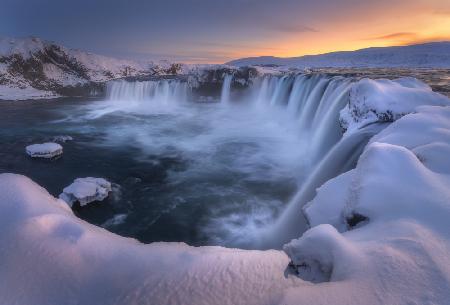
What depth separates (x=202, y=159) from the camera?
14.2 meters

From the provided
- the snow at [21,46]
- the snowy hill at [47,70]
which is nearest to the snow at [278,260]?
the snowy hill at [47,70]

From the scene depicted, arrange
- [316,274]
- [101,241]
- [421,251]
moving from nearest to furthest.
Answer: [421,251], [316,274], [101,241]

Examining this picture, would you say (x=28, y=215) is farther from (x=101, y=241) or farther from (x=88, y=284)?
(x=88, y=284)

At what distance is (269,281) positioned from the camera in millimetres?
2598

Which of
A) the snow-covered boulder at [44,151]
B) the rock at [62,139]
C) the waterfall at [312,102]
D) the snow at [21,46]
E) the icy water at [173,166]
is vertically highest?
the snow at [21,46]

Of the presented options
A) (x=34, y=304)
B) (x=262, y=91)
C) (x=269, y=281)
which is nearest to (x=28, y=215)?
(x=34, y=304)

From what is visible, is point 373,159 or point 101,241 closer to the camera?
point 101,241

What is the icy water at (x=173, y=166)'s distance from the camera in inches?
332

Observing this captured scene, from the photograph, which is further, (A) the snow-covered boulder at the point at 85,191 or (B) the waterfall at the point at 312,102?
(B) the waterfall at the point at 312,102

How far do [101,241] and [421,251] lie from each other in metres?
2.92

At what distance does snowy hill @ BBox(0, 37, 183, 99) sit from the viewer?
115 feet

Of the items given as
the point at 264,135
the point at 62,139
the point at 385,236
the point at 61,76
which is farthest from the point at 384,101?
the point at 61,76

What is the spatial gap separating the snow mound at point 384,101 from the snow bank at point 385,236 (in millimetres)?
2714

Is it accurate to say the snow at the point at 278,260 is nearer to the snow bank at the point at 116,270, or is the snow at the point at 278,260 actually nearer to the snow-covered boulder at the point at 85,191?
the snow bank at the point at 116,270
